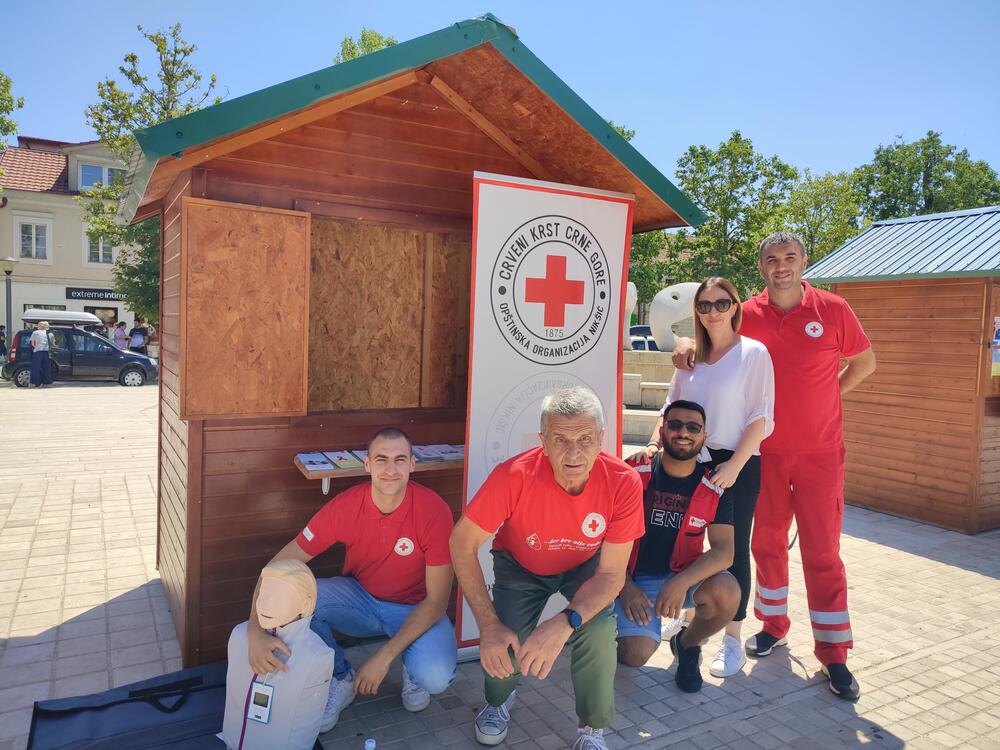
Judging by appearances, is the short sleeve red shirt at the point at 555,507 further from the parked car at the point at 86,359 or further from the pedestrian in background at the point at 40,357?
the parked car at the point at 86,359

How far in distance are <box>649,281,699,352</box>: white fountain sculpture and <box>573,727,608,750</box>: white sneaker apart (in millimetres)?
11438

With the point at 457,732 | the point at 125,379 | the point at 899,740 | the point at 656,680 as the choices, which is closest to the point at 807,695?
the point at 899,740

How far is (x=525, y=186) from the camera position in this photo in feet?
10.7

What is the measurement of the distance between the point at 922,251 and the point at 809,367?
3.58 metres

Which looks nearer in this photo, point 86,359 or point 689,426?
point 689,426

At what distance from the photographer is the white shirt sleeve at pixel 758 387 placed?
304 centimetres

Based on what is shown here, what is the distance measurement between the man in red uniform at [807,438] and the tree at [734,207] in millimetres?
17094

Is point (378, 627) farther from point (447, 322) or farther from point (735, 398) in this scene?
point (735, 398)

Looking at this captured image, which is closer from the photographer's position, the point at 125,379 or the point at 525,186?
the point at 525,186

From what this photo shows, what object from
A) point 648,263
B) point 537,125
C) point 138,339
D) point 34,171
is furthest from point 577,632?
point 34,171

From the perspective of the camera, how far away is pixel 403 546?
9.26 ft

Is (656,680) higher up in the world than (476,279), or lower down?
lower down

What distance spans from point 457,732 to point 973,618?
3159 mm

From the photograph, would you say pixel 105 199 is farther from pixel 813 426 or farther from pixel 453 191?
pixel 813 426
